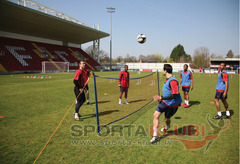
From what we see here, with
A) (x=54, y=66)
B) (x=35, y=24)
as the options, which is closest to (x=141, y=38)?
(x=35, y=24)

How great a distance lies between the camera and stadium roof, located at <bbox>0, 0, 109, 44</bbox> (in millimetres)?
24816

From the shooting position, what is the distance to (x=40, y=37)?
39.3m

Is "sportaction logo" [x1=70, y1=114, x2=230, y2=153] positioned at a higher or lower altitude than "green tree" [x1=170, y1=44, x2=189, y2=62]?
lower

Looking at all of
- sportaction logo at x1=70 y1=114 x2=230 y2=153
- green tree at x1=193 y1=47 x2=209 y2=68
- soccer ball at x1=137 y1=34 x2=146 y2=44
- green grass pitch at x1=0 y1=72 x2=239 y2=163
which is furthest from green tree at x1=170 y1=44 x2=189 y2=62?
green grass pitch at x1=0 y1=72 x2=239 y2=163

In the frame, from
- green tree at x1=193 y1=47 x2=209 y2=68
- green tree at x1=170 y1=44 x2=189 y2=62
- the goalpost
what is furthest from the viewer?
green tree at x1=170 y1=44 x2=189 y2=62

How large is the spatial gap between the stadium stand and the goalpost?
1.08 meters

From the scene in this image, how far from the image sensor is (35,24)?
30.5m

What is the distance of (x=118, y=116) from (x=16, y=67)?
31.6 meters

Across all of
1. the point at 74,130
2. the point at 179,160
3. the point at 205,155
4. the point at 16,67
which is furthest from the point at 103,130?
the point at 16,67

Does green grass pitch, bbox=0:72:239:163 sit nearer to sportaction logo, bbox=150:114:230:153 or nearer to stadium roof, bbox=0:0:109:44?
sportaction logo, bbox=150:114:230:153

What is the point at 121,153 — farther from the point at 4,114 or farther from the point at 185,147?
the point at 4,114

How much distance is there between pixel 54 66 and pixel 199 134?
121 ft

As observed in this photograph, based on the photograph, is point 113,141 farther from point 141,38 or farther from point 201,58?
point 201,58

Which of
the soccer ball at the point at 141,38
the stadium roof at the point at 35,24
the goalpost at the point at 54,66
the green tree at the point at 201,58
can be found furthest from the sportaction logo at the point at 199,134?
the green tree at the point at 201,58
